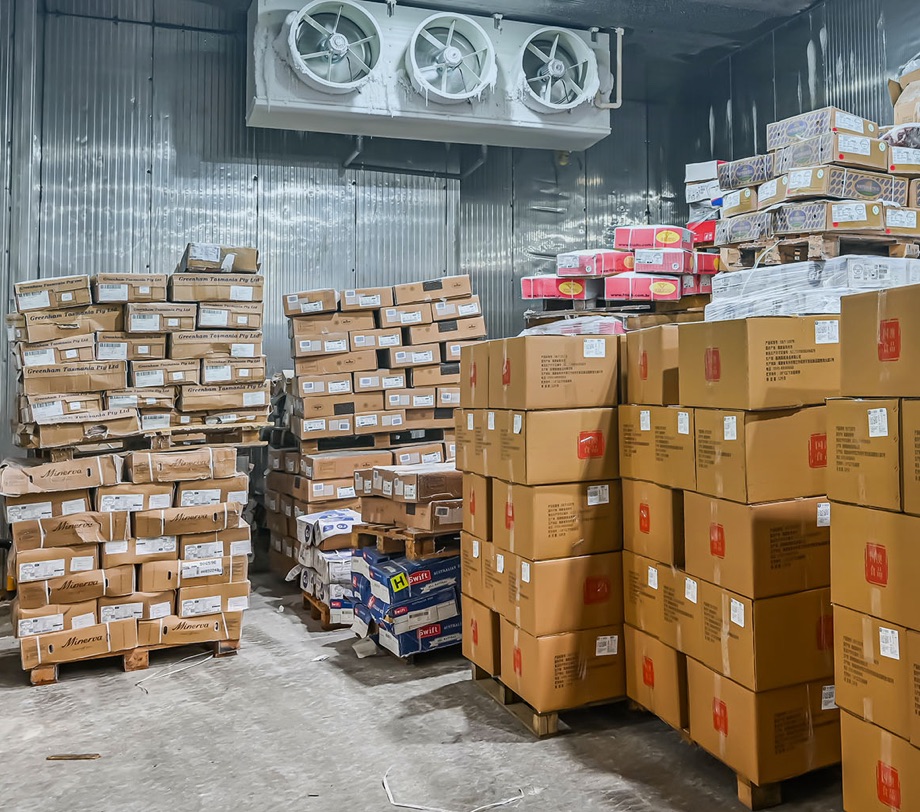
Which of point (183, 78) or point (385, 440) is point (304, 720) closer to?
point (385, 440)

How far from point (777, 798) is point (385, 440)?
421cm

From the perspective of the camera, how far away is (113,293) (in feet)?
15.8

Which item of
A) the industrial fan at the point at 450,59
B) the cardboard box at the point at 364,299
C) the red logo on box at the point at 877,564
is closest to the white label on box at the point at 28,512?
the cardboard box at the point at 364,299

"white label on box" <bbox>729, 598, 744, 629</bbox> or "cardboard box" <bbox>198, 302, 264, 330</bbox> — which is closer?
"white label on box" <bbox>729, 598, 744, 629</bbox>

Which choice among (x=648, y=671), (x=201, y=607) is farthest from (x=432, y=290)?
(x=648, y=671)

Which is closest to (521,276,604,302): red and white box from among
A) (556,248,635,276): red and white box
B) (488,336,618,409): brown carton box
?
(556,248,635,276): red and white box

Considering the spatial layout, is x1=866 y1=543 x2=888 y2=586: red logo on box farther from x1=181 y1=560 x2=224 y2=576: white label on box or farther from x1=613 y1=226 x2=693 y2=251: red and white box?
x1=613 y1=226 x2=693 y2=251: red and white box

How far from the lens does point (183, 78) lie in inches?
277

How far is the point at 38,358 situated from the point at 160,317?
0.71 m

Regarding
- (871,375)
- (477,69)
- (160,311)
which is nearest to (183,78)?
(477,69)

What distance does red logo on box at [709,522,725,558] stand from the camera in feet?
9.52

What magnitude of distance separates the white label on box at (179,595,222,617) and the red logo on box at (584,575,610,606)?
2.35 meters

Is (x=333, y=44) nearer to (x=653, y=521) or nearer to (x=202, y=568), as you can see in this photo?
(x=202, y=568)

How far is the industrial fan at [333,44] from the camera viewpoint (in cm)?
614
